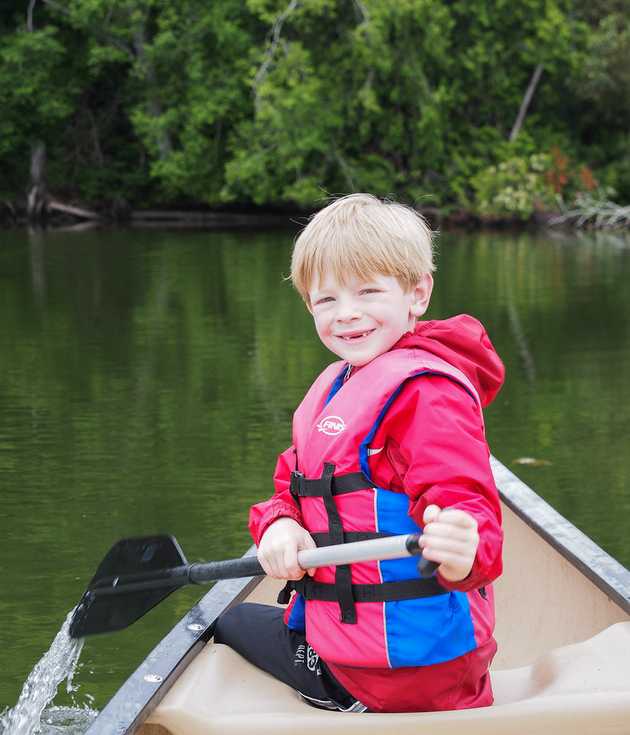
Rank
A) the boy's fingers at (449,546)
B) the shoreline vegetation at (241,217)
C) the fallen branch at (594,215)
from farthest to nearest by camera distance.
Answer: the shoreline vegetation at (241,217) < the fallen branch at (594,215) < the boy's fingers at (449,546)

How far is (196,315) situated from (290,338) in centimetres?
133

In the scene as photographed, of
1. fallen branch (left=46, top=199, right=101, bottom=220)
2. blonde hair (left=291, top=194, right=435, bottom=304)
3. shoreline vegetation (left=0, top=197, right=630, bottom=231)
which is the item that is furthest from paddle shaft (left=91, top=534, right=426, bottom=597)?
fallen branch (left=46, top=199, right=101, bottom=220)

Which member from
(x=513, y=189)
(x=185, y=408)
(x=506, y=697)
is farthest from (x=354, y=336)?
(x=513, y=189)

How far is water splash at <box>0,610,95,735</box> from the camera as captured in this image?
2.47 m

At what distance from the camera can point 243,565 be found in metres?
2.14

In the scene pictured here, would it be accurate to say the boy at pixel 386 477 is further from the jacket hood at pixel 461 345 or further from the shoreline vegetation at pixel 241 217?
the shoreline vegetation at pixel 241 217

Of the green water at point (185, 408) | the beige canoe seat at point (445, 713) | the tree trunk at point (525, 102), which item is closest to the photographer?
the beige canoe seat at point (445, 713)

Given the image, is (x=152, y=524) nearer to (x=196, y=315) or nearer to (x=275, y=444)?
(x=275, y=444)

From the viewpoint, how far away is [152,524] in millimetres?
4059

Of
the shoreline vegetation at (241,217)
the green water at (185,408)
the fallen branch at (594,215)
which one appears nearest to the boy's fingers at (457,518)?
the green water at (185,408)

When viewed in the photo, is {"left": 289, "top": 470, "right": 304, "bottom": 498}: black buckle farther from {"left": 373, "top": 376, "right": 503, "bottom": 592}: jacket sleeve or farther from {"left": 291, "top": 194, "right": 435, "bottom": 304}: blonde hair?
{"left": 291, "top": 194, "right": 435, "bottom": 304}: blonde hair

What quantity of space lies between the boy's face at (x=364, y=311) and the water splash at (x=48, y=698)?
0.91 meters

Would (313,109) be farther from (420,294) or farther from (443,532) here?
(443,532)

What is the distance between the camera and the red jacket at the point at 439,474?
5.62ft
